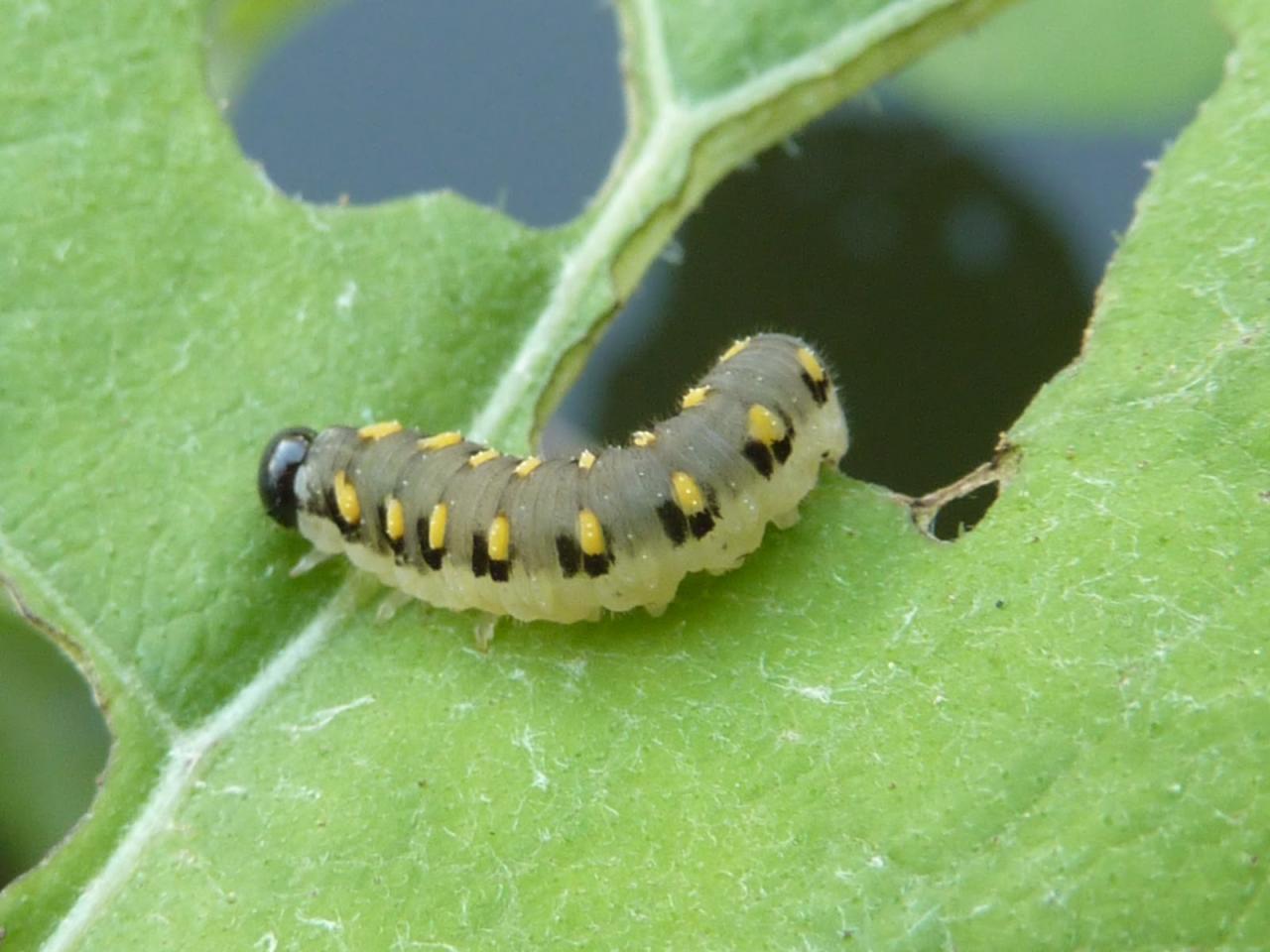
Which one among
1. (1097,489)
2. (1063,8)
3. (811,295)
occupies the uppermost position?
(1097,489)

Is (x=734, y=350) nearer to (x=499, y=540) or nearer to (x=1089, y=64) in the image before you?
(x=499, y=540)

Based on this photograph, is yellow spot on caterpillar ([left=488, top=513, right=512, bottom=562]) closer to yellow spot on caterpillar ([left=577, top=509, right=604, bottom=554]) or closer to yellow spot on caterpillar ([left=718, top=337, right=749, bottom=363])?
yellow spot on caterpillar ([left=577, top=509, right=604, bottom=554])

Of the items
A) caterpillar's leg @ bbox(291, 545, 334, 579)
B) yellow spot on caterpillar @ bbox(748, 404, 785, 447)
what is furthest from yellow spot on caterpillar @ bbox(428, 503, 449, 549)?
yellow spot on caterpillar @ bbox(748, 404, 785, 447)

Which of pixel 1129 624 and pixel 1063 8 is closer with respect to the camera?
pixel 1129 624

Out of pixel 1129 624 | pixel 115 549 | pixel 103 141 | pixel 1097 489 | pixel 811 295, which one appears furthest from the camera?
pixel 811 295

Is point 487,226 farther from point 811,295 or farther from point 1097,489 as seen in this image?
point 811,295

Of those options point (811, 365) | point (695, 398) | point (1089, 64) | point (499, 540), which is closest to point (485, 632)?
point (499, 540)

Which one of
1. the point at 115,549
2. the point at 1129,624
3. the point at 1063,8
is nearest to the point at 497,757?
the point at 115,549
